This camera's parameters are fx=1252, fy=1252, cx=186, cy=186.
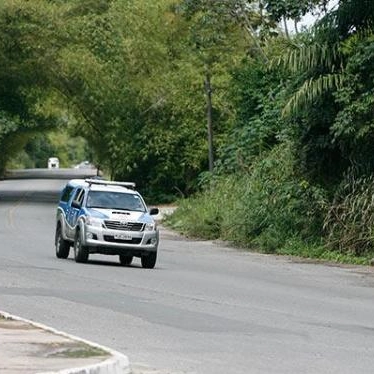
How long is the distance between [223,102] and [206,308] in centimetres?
3767

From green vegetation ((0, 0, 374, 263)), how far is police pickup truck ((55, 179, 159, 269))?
6.64 m

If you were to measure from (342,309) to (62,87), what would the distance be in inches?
1808

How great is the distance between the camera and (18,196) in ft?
229

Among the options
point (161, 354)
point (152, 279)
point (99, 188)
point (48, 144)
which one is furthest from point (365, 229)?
point (48, 144)

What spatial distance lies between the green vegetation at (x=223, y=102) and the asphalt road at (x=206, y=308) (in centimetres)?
354

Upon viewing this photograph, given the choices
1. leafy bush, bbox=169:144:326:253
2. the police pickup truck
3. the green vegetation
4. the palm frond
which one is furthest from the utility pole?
the police pickup truck

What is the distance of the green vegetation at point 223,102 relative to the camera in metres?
33.5

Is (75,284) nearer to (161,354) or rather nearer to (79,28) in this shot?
(161,354)

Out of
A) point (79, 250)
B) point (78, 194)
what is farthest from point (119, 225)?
point (78, 194)

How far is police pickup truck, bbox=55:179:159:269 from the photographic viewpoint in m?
27.1

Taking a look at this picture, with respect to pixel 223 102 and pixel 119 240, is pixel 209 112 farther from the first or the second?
pixel 119 240

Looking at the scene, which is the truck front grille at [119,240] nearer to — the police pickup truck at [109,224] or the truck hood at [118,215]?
the police pickup truck at [109,224]

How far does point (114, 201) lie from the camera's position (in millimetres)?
28359

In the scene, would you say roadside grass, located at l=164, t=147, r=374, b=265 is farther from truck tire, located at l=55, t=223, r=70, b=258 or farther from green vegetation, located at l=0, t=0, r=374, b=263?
truck tire, located at l=55, t=223, r=70, b=258
